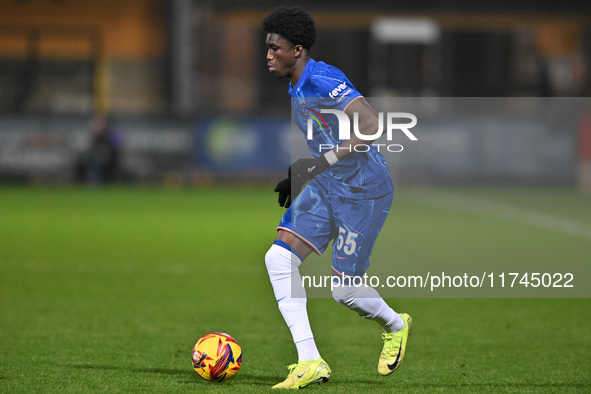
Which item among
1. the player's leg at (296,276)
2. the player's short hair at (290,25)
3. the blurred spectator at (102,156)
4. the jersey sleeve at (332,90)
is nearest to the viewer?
the jersey sleeve at (332,90)

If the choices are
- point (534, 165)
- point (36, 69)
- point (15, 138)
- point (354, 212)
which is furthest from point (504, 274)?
point (36, 69)

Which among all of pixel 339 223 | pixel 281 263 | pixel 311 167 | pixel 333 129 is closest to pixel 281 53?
pixel 333 129

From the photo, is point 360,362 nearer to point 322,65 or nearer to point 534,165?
point 322,65

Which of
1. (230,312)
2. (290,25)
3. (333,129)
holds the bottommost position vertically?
(230,312)

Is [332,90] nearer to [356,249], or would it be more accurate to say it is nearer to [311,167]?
[311,167]

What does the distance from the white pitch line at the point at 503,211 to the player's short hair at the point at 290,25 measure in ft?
34.8

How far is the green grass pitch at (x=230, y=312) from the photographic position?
6494 mm

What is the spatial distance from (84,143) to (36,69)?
5211mm

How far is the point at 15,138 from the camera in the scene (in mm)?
25453

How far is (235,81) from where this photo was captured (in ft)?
100

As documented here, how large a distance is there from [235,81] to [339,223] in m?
24.7

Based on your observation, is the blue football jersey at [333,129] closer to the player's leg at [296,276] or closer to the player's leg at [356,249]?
the player's leg at [356,249]

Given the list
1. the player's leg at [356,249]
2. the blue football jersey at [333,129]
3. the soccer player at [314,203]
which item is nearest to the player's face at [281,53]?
the soccer player at [314,203]

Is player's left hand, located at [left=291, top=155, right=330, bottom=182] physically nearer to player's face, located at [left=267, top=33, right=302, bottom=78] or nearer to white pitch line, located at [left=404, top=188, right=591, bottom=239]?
player's face, located at [left=267, top=33, right=302, bottom=78]
